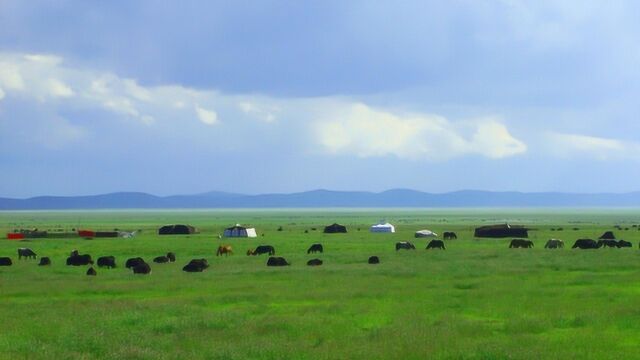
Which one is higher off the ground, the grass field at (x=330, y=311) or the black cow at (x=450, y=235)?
the black cow at (x=450, y=235)

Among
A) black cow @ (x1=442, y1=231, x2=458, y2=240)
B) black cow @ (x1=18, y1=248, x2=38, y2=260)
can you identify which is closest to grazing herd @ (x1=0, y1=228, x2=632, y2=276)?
black cow @ (x1=18, y1=248, x2=38, y2=260)

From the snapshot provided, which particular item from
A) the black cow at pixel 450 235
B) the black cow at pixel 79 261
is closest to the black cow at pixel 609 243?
the black cow at pixel 450 235

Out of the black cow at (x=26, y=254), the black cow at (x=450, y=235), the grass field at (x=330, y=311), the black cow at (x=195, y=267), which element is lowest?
the grass field at (x=330, y=311)

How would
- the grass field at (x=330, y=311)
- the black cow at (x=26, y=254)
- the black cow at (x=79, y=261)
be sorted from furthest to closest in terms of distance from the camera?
the black cow at (x=26, y=254)
the black cow at (x=79, y=261)
the grass field at (x=330, y=311)

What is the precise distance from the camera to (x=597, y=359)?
17266 millimetres

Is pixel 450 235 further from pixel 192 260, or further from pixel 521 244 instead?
pixel 192 260

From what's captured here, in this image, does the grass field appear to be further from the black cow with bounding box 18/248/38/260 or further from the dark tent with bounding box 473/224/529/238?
the dark tent with bounding box 473/224/529/238

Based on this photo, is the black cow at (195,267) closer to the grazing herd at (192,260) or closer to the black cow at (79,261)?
the grazing herd at (192,260)

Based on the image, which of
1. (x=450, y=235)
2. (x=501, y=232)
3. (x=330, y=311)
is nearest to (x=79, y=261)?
(x=330, y=311)

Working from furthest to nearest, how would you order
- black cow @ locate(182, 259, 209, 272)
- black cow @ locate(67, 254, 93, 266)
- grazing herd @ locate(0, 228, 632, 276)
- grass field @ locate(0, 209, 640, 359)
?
black cow @ locate(67, 254, 93, 266), grazing herd @ locate(0, 228, 632, 276), black cow @ locate(182, 259, 209, 272), grass field @ locate(0, 209, 640, 359)

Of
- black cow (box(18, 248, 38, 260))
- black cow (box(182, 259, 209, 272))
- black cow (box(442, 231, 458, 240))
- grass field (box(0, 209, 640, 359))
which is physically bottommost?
grass field (box(0, 209, 640, 359))

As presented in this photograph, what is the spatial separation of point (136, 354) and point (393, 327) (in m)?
6.80

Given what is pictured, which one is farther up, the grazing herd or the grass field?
the grazing herd

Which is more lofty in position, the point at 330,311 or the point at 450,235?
the point at 450,235
